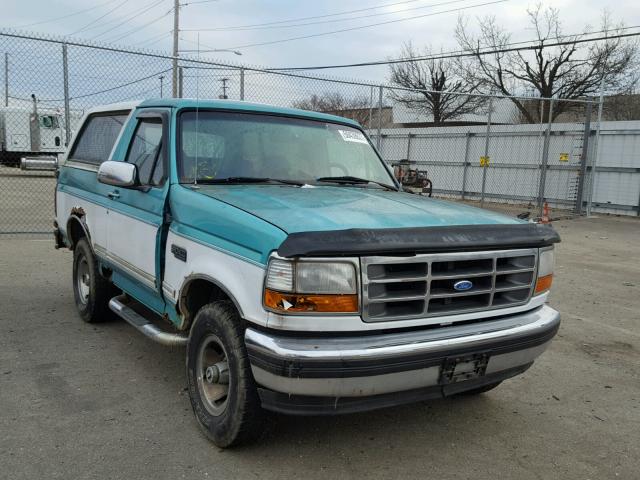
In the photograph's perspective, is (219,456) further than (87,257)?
No

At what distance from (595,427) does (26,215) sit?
12.4 meters

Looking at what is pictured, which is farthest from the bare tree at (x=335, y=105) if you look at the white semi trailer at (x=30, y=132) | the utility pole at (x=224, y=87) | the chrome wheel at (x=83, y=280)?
the white semi trailer at (x=30, y=132)

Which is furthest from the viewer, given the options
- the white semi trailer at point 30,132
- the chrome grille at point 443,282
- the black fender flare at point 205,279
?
the white semi trailer at point 30,132

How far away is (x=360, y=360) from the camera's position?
2.41 metres

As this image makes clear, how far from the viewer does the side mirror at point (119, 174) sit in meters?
3.47

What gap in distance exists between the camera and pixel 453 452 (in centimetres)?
307

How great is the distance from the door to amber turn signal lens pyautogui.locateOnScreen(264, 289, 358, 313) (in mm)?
1296

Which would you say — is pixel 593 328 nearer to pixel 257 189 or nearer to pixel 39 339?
pixel 257 189

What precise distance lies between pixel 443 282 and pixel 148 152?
7.64 feet

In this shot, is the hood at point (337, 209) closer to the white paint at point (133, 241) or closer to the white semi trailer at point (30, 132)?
the white paint at point (133, 241)

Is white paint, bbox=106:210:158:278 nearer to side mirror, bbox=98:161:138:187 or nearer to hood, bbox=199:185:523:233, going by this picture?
side mirror, bbox=98:161:138:187

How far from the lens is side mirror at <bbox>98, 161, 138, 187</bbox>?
11.4 feet

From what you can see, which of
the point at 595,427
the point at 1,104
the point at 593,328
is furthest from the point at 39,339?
the point at 1,104

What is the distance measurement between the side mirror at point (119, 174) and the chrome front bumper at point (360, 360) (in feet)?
4.92
